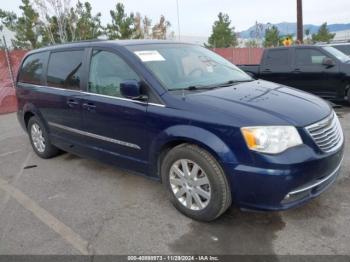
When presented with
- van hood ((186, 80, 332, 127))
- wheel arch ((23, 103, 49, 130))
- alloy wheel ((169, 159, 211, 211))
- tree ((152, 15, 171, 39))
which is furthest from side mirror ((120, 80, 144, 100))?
tree ((152, 15, 171, 39))

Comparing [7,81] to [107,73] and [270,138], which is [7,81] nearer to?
[107,73]

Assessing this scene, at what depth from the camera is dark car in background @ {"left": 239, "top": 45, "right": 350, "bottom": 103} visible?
8.37 meters

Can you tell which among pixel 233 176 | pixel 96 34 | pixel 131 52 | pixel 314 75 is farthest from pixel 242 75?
pixel 96 34

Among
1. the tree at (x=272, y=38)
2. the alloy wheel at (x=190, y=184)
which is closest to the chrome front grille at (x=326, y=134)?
the alloy wheel at (x=190, y=184)

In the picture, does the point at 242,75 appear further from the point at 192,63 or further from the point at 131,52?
the point at 131,52

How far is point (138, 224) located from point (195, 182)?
27.9 inches

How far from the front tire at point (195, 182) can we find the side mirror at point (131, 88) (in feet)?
2.20

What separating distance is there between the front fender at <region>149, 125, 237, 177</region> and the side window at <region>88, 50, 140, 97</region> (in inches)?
29.2

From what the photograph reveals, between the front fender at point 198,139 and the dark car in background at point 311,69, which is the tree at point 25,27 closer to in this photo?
the dark car in background at point 311,69

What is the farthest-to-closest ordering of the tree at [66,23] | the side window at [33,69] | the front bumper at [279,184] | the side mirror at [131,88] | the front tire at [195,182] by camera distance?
the tree at [66,23], the side window at [33,69], the side mirror at [131,88], the front tire at [195,182], the front bumper at [279,184]

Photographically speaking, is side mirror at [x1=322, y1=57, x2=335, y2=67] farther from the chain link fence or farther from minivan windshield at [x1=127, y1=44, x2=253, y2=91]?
the chain link fence

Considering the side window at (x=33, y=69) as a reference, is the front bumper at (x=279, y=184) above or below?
below

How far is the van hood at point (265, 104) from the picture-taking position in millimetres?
2945

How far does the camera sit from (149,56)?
12.5 ft
